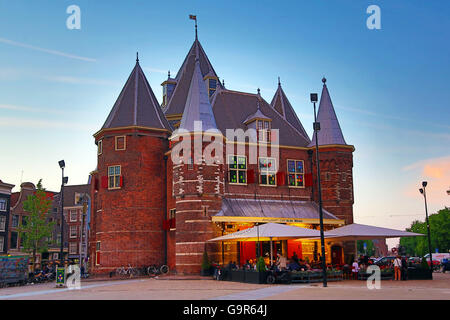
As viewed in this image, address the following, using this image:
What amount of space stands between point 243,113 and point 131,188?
10.8 metres

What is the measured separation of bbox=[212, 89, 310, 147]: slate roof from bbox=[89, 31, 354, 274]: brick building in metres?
0.11

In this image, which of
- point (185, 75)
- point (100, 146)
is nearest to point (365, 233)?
point (100, 146)

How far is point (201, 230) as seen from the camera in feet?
102

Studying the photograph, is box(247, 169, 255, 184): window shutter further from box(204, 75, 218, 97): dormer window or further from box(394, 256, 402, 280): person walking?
box(394, 256, 402, 280): person walking

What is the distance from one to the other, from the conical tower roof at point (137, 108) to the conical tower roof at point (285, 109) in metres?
11.3

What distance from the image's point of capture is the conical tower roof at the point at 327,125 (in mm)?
37406

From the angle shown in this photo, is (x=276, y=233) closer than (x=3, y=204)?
Yes

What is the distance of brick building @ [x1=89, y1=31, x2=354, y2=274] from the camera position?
3167 cm

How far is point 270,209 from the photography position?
113 ft

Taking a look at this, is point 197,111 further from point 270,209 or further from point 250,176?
point 270,209
